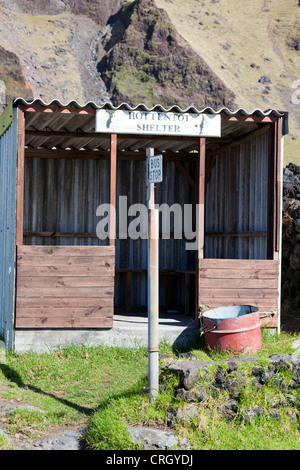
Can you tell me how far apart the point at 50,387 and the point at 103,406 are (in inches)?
51.4

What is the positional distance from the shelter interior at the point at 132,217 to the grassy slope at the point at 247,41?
149 feet

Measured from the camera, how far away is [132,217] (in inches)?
525

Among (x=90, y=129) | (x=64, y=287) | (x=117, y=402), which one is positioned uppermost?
(x=90, y=129)

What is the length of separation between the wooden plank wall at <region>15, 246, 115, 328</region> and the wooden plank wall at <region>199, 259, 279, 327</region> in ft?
4.67

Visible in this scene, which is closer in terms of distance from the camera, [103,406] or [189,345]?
[103,406]

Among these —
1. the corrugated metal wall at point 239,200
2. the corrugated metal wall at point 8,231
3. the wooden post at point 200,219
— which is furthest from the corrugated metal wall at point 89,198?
the wooden post at point 200,219

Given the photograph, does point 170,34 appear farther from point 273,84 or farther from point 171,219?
point 171,219

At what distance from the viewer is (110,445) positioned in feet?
19.7

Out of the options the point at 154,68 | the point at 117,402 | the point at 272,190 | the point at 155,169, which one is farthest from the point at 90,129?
the point at 154,68

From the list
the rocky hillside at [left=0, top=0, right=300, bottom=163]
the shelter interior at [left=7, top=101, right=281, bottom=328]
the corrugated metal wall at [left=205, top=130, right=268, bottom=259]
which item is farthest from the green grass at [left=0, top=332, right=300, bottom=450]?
the rocky hillside at [left=0, top=0, right=300, bottom=163]

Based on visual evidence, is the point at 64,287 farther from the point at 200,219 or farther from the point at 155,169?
the point at 155,169

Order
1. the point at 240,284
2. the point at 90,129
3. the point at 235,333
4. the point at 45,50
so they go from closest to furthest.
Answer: the point at 235,333
the point at 240,284
the point at 90,129
the point at 45,50

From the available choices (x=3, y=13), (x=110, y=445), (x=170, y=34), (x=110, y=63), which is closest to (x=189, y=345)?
(x=110, y=445)

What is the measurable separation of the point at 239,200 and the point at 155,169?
16.9 feet
